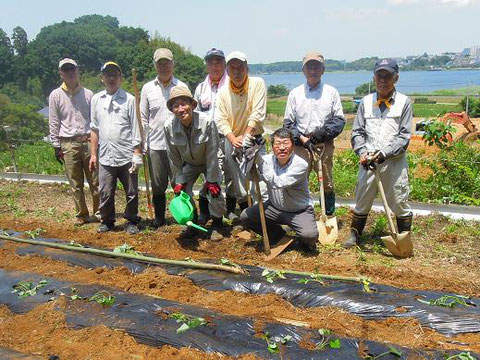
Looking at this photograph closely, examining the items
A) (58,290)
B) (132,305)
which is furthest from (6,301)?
(132,305)

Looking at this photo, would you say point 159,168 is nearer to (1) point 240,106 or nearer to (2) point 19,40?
(1) point 240,106

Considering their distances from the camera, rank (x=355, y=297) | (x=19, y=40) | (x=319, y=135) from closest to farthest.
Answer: (x=355, y=297), (x=319, y=135), (x=19, y=40)

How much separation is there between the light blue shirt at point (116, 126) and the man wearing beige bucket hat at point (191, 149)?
53cm

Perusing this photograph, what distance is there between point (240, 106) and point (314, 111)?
81 centimetres

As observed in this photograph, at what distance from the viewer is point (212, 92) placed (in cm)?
527

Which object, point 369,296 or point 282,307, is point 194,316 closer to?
point 282,307

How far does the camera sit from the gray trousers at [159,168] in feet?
17.5

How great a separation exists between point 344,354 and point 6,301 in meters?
2.74

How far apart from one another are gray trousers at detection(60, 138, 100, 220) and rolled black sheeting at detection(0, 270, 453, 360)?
2.25 m

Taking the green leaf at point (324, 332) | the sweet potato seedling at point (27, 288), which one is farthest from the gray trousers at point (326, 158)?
the sweet potato seedling at point (27, 288)

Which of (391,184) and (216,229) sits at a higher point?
(391,184)

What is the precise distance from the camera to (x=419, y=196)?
659cm

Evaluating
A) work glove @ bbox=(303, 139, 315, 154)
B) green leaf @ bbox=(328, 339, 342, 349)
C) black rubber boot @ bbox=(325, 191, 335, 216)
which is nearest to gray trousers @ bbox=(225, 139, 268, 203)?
work glove @ bbox=(303, 139, 315, 154)

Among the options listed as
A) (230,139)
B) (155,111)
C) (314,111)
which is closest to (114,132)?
(155,111)
